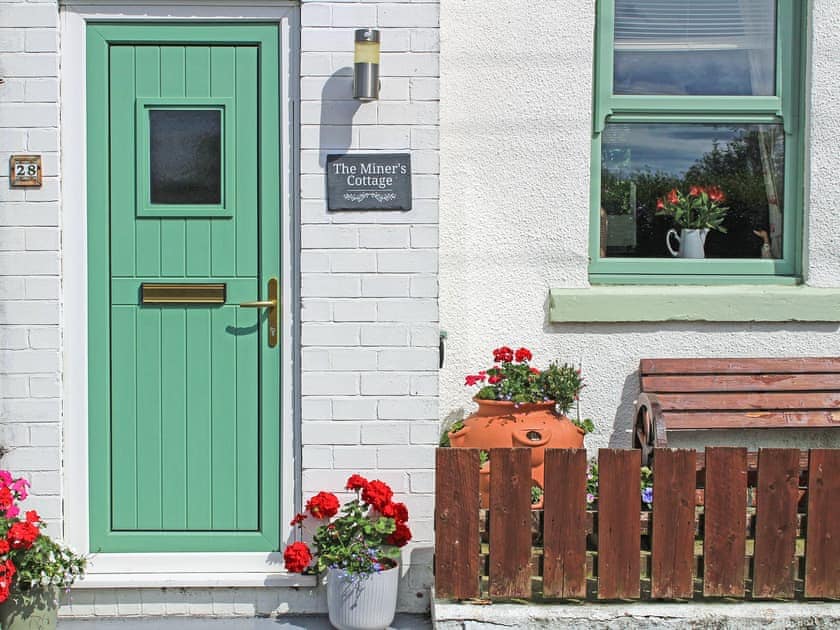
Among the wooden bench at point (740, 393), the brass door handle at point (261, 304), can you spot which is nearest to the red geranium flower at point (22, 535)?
the brass door handle at point (261, 304)

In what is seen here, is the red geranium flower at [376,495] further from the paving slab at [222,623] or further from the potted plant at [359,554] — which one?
the paving slab at [222,623]

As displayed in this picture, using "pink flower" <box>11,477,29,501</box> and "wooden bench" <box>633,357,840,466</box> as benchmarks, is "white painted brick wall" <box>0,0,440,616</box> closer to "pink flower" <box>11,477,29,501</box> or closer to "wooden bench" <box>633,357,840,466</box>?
"pink flower" <box>11,477,29,501</box>

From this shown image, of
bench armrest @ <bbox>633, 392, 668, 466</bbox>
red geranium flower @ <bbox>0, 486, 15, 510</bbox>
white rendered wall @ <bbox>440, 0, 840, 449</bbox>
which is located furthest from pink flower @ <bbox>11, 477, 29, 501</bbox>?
bench armrest @ <bbox>633, 392, 668, 466</bbox>

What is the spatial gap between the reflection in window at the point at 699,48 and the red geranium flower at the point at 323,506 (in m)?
2.40

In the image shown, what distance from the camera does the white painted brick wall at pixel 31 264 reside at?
14.7 feet

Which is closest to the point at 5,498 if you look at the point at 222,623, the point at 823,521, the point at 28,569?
the point at 28,569

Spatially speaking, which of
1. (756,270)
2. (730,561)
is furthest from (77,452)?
(756,270)

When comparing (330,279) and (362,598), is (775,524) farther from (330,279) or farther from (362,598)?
(330,279)

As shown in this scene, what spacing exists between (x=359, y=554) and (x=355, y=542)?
0.17ft

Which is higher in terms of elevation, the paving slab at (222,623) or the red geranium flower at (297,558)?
the red geranium flower at (297,558)

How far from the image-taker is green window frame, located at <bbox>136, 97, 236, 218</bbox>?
4.60 meters

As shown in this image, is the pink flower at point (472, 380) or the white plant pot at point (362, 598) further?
the pink flower at point (472, 380)

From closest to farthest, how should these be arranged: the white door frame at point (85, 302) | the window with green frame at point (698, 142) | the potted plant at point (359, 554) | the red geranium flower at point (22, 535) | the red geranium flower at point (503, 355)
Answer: the red geranium flower at point (22, 535), the potted plant at point (359, 554), the white door frame at point (85, 302), the red geranium flower at point (503, 355), the window with green frame at point (698, 142)

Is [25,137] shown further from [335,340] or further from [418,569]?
[418,569]
